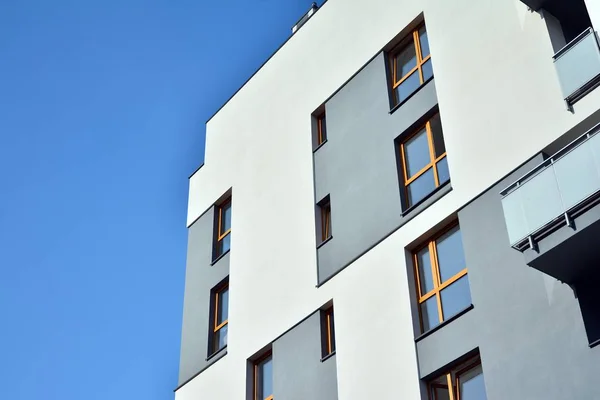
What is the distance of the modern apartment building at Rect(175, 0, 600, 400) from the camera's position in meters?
13.8

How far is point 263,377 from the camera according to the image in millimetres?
20047

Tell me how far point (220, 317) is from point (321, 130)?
4.97 meters

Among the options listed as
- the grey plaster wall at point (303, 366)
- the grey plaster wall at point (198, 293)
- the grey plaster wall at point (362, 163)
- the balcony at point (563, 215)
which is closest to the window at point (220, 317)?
the grey plaster wall at point (198, 293)

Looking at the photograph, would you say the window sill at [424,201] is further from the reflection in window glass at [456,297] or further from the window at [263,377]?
the window at [263,377]

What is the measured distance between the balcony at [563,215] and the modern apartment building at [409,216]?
27 millimetres

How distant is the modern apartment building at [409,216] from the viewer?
13.8m

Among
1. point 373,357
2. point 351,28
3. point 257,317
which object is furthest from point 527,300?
point 351,28

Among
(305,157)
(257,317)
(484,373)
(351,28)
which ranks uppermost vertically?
(351,28)

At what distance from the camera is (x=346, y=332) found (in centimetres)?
1756

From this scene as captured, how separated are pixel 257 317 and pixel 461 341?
615 centimetres

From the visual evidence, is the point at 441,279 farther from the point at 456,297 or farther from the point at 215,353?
the point at 215,353

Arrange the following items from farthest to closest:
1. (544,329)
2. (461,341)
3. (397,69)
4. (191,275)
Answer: (191,275) < (397,69) < (461,341) < (544,329)

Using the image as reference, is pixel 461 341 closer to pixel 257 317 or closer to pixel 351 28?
pixel 257 317

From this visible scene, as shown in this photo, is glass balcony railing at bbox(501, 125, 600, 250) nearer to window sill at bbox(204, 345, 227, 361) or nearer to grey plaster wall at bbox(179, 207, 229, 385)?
window sill at bbox(204, 345, 227, 361)
